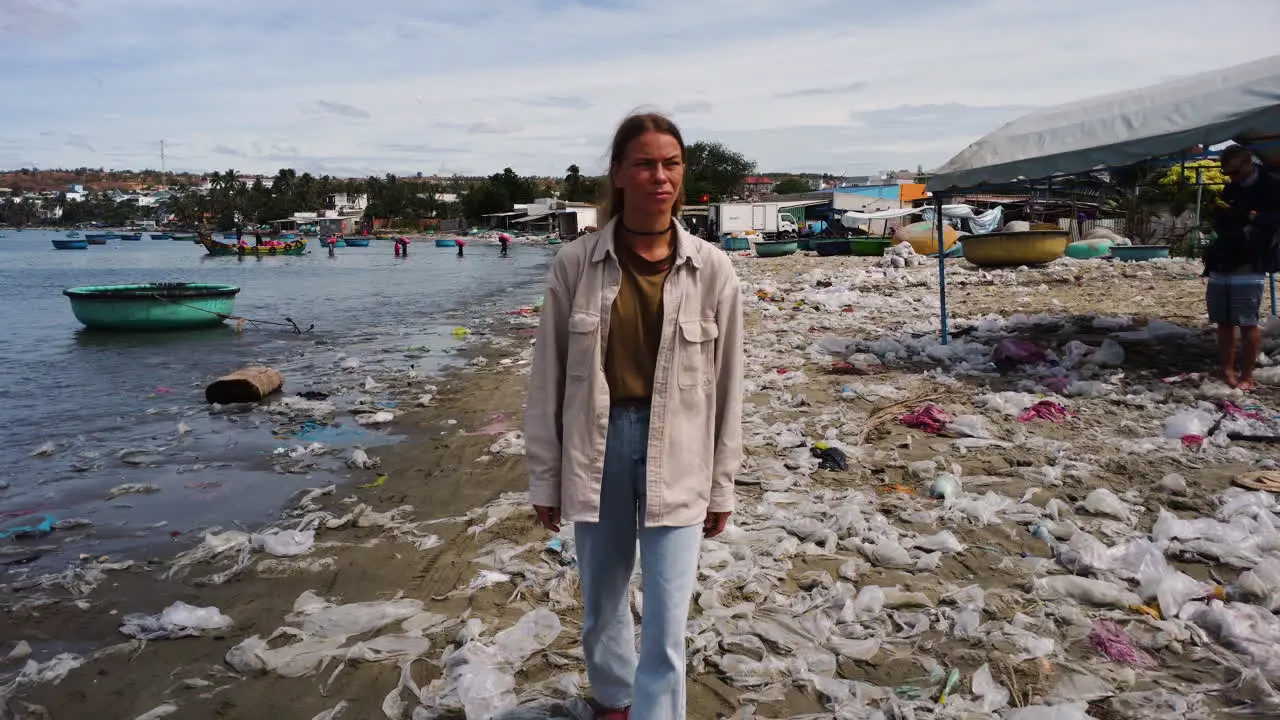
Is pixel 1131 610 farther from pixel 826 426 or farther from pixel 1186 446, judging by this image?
pixel 826 426

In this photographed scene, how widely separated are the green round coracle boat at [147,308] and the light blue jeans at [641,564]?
17.5m

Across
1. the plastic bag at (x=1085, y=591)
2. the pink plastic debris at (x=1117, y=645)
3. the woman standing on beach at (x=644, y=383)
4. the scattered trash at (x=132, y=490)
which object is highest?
the woman standing on beach at (x=644, y=383)

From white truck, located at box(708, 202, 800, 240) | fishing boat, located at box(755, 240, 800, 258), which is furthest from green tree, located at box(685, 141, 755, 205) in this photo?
fishing boat, located at box(755, 240, 800, 258)

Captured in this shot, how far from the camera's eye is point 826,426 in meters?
6.55

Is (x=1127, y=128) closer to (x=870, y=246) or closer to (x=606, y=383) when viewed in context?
(x=606, y=383)

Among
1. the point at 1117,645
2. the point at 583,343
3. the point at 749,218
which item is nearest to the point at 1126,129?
the point at 1117,645

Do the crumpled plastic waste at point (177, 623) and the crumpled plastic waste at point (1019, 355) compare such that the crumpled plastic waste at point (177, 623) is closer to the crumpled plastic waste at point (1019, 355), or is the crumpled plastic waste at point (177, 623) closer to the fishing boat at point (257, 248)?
the crumpled plastic waste at point (1019, 355)

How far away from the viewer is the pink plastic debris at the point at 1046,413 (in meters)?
6.30

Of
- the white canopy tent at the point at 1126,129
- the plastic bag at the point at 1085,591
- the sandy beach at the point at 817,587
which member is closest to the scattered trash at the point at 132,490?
the sandy beach at the point at 817,587

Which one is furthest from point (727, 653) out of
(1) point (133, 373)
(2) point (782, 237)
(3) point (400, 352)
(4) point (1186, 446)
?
(2) point (782, 237)

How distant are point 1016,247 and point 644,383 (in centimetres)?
1497

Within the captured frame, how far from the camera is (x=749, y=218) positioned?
51219 mm


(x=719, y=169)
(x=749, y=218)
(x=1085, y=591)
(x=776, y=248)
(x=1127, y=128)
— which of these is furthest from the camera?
(x=719, y=169)

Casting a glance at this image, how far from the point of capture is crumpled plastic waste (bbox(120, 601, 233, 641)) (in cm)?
368
